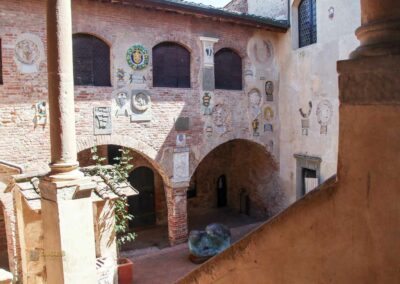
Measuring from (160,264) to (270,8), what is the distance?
29.5 feet

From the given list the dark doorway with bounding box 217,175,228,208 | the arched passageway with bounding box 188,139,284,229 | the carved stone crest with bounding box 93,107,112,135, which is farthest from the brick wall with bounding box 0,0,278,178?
the dark doorway with bounding box 217,175,228,208

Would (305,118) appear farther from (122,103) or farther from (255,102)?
(122,103)

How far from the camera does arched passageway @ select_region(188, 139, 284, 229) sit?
13.2m

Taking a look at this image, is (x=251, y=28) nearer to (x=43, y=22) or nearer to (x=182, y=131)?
(x=182, y=131)

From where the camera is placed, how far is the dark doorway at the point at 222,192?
50.0ft

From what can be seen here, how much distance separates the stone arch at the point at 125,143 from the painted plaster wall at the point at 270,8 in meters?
6.15

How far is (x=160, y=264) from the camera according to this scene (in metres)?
9.80

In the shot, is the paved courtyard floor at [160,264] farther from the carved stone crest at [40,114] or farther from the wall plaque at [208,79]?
the wall plaque at [208,79]

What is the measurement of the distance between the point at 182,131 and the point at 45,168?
374 cm

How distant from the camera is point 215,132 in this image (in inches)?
448

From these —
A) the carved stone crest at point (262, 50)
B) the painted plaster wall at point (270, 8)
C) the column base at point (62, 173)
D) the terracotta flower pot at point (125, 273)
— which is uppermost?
the painted plaster wall at point (270, 8)

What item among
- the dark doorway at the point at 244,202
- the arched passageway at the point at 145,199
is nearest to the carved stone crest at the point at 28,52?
the arched passageway at the point at 145,199

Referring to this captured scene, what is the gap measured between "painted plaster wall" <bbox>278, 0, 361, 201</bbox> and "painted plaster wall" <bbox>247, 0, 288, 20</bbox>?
1.63ft

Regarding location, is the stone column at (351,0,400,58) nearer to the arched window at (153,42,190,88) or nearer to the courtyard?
the courtyard
